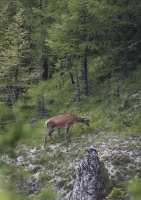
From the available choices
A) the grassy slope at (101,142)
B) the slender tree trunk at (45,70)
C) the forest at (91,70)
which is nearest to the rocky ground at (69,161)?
the grassy slope at (101,142)

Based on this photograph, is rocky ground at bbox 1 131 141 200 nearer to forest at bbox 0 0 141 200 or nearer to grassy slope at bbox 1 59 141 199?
grassy slope at bbox 1 59 141 199

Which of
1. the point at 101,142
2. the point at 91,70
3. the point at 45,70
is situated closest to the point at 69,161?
the point at 101,142

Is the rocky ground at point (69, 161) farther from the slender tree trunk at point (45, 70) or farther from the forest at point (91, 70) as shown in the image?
the slender tree trunk at point (45, 70)

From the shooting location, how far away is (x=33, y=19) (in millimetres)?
30859

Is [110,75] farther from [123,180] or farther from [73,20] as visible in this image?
[123,180]

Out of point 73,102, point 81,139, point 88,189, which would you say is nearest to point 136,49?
point 73,102

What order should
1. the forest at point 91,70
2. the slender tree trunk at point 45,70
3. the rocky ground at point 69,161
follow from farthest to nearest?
the slender tree trunk at point 45,70 < the forest at point 91,70 < the rocky ground at point 69,161

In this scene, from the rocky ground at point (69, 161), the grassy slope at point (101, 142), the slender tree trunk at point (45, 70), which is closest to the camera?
the rocky ground at point (69, 161)

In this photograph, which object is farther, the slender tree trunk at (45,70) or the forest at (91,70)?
the slender tree trunk at (45,70)

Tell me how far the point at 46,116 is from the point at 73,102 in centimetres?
282

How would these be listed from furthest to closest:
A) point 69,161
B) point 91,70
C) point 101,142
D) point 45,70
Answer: point 45,70
point 91,70
point 101,142
point 69,161

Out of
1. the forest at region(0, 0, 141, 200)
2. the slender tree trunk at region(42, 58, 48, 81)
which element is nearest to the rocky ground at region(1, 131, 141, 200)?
the forest at region(0, 0, 141, 200)

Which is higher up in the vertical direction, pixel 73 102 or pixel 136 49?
pixel 136 49

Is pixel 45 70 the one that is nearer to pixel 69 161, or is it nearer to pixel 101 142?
pixel 101 142
